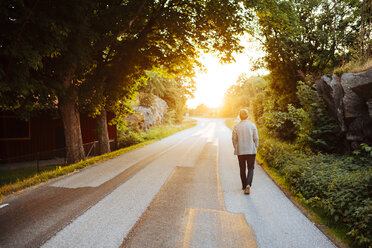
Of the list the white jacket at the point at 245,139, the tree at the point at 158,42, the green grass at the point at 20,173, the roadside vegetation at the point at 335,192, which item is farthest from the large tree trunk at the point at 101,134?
the roadside vegetation at the point at 335,192

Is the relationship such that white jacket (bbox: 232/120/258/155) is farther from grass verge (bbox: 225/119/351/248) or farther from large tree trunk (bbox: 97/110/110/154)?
large tree trunk (bbox: 97/110/110/154)

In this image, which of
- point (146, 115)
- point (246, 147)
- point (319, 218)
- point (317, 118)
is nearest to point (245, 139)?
point (246, 147)

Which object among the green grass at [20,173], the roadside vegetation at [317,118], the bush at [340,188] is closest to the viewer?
the bush at [340,188]

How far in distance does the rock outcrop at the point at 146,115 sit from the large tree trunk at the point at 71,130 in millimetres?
9434

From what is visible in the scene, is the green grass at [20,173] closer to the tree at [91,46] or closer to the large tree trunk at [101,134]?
the tree at [91,46]

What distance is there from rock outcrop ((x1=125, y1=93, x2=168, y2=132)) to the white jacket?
14.7 meters

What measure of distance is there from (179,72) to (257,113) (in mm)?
9542

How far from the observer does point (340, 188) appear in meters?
4.27

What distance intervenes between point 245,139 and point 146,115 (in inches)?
756

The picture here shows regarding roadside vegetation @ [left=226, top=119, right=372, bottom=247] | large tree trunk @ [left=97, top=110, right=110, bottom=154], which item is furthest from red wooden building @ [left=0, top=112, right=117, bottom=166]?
roadside vegetation @ [left=226, top=119, right=372, bottom=247]

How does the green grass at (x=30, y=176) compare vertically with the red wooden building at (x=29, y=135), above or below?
below

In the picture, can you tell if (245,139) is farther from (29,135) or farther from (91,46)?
(29,135)

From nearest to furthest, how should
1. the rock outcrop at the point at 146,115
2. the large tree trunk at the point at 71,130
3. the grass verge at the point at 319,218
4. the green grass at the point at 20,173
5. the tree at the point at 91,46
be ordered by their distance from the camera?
the grass verge at the point at 319,218, the tree at the point at 91,46, the green grass at the point at 20,173, the large tree trunk at the point at 71,130, the rock outcrop at the point at 146,115

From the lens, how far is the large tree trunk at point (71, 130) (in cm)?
927
